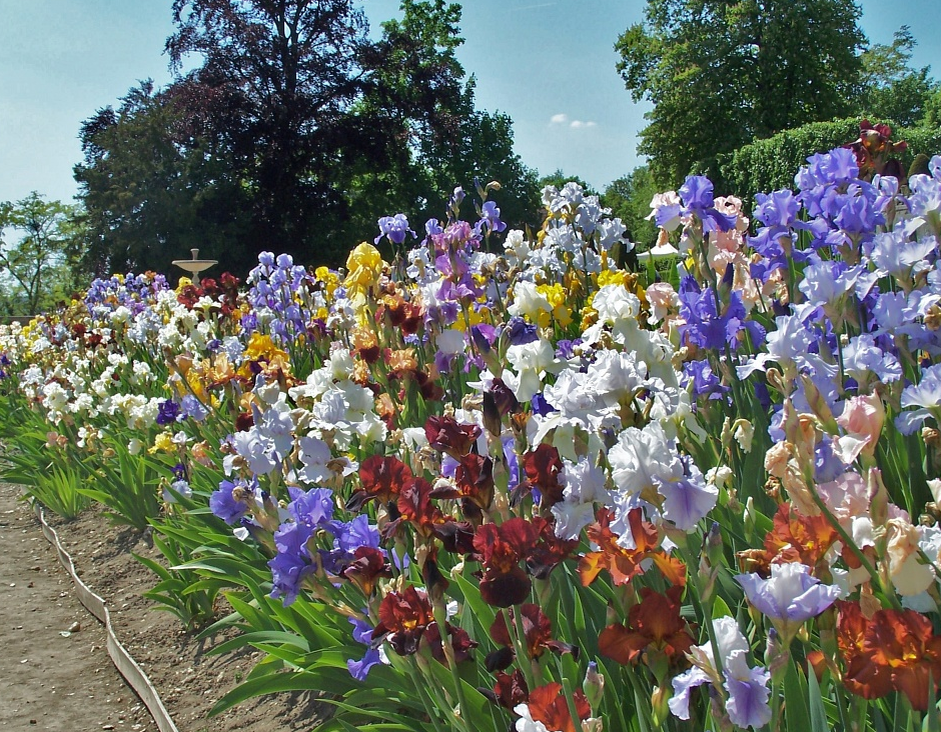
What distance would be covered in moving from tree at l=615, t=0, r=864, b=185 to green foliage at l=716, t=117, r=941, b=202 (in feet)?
22.0

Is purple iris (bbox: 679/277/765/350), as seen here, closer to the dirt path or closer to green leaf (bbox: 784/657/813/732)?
green leaf (bbox: 784/657/813/732)

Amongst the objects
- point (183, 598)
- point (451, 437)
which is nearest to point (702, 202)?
point (451, 437)

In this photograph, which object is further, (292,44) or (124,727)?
(292,44)

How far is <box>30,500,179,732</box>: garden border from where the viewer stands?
2680mm

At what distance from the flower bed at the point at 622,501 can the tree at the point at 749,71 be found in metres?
26.8

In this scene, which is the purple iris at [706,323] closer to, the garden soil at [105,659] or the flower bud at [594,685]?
the flower bud at [594,685]

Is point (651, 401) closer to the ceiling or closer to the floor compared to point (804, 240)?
closer to the floor

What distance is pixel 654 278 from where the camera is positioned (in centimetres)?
525

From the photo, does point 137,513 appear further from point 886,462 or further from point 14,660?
point 886,462

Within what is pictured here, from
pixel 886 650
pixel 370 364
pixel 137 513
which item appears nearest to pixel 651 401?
pixel 886 650

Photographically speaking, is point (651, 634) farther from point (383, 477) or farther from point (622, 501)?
point (383, 477)

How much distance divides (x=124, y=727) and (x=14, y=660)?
3.14ft

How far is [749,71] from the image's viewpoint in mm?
29828

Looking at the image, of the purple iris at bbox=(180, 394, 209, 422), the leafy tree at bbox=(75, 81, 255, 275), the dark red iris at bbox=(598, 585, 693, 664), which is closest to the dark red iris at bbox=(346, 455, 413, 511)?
the dark red iris at bbox=(598, 585, 693, 664)
